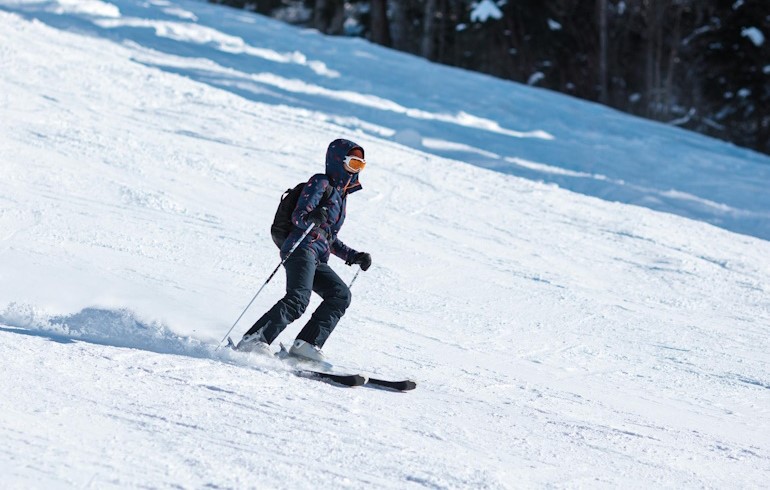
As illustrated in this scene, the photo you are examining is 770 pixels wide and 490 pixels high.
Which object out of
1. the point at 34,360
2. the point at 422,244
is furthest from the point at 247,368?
the point at 422,244

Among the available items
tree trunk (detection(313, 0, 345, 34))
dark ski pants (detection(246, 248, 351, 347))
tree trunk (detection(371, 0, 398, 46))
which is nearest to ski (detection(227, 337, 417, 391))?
dark ski pants (detection(246, 248, 351, 347))

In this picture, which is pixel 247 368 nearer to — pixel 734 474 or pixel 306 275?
pixel 306 275

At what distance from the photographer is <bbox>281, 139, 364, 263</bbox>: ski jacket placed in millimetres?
5641

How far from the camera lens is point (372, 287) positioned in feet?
27.4

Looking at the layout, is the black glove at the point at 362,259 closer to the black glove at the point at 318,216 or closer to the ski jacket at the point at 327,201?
the ski jacket at the point at 327,201

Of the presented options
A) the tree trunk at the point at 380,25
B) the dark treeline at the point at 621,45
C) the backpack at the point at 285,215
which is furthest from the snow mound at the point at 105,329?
the tree trunk at the point at 380,25

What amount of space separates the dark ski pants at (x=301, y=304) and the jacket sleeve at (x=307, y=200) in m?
0.17

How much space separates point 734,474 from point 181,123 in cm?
950

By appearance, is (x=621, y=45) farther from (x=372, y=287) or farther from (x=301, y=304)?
(x=301, y=304)

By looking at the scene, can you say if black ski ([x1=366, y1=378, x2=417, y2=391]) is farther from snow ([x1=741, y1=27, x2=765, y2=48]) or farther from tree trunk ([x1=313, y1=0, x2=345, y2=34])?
tree trunk ([x1=313, y1=0, x2=345, y2=34])

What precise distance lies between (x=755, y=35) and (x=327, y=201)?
23676 millimetres

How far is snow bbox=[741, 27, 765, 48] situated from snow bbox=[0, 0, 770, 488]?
9147 mm

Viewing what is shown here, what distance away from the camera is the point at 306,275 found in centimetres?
570

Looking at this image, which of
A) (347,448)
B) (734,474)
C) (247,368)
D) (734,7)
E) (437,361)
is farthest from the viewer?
(734,7)
